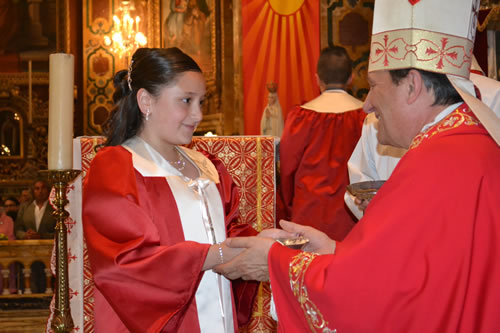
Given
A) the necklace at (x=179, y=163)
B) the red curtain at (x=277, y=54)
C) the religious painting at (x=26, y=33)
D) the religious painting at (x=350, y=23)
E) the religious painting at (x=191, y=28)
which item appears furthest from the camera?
the religious painting at (x=26, y=33)

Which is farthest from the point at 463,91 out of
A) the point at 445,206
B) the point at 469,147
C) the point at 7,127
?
the point at 7,127

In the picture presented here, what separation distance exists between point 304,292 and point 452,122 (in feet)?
2.02

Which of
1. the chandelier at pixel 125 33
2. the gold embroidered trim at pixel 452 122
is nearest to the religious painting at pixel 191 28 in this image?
the chandelier at pixel 125 33

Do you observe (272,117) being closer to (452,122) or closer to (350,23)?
(350,23)

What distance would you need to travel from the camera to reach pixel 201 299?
86.4 inches

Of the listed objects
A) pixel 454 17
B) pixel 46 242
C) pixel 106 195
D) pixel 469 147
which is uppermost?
pixel 454 17

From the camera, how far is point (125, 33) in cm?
1142

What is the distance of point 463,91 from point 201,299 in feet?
3.74

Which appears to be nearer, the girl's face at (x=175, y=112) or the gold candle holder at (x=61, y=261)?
the gold candle holder at (x=61, y=261)

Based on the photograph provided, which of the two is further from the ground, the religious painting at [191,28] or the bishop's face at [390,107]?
the religious painting at [191,28]

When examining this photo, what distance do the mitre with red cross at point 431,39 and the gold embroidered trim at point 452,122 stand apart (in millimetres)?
67

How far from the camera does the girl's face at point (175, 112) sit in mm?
2234

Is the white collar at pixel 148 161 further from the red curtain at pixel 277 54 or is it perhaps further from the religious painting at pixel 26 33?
the religious painting at pixel 26 33

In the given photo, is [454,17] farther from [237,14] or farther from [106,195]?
[237,14]
